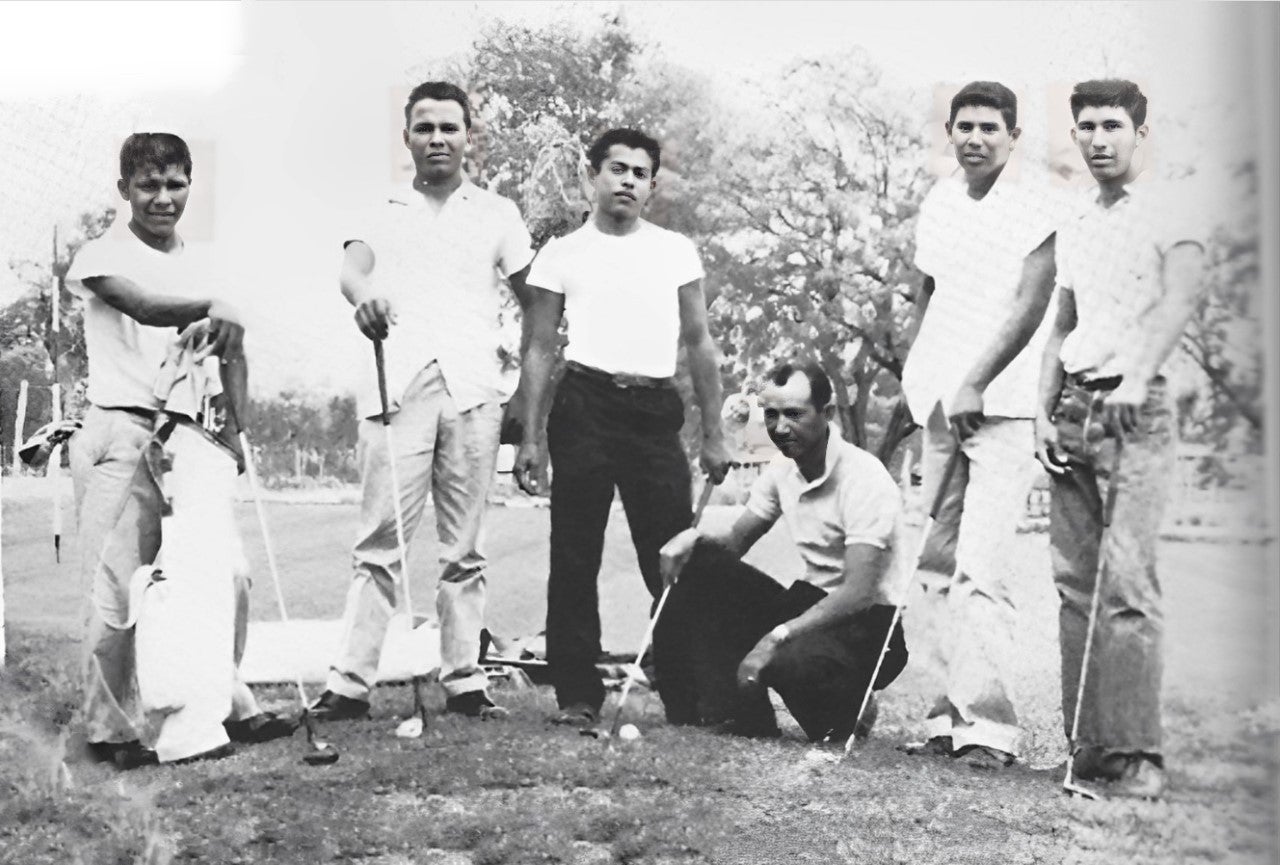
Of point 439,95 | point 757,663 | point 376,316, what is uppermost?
point 439,95

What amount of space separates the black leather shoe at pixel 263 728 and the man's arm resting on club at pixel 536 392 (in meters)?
1.02

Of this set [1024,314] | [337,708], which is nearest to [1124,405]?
[1024,314]

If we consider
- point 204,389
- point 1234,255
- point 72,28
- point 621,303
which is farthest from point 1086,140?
point 72,28

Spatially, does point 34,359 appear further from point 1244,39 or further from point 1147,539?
point 1244,39

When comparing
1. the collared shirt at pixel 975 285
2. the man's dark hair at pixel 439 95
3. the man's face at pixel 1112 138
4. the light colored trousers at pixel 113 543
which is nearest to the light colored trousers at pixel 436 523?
the light colored trousers at pixel 113 543

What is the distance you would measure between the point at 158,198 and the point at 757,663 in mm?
2335

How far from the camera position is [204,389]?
421 centimetres

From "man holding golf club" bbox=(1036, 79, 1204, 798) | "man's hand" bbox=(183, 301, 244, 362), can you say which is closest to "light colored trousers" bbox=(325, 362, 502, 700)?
"man's hand" bbox=(183, 301, 244, 362)

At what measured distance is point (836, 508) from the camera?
4.08 metres

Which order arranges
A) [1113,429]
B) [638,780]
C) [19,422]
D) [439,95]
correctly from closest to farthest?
[638,780] < [1113,429] < [439,95] < [19,422]

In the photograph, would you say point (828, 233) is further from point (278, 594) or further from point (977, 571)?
point (278, 594)

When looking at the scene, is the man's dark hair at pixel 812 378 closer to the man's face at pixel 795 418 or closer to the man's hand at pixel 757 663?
the man's face at pixel 795 418

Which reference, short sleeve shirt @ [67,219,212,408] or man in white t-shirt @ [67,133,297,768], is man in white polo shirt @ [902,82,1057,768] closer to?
man in white t-shirt @ [67,133,297,768]

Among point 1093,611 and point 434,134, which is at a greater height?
Result: point 434,134
